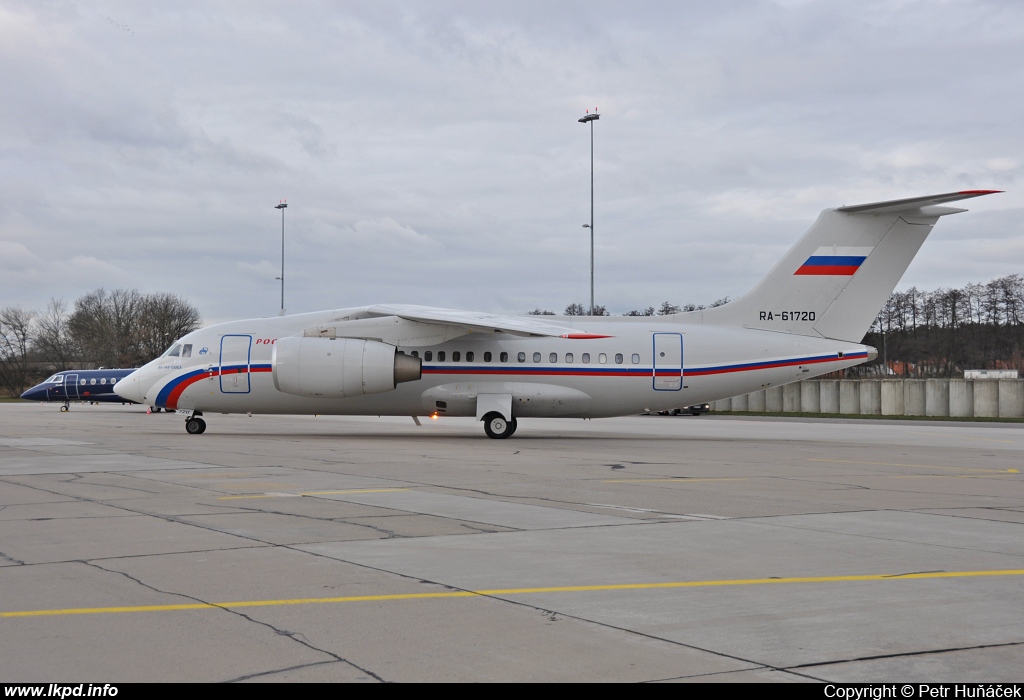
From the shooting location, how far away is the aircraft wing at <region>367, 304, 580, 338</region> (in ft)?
76.2

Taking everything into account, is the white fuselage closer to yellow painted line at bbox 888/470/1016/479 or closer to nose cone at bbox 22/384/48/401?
yellow painted line at bbox 888/470/1016/479

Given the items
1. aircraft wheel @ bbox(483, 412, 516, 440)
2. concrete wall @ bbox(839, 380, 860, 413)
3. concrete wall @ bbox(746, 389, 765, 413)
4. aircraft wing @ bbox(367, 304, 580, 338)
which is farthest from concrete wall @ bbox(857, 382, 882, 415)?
aircraft wheel @ bbox(483, 412, 516, 440)

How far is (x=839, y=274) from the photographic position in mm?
26250

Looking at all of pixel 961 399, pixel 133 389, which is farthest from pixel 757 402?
pixel 133 389

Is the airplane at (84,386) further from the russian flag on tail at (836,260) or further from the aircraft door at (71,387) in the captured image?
the russian flag on tail at (836,260)

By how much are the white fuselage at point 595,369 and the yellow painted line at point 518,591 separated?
18.5 metres

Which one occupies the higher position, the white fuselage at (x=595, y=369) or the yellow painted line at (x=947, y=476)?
the white fuselage at (x=595, y=369)

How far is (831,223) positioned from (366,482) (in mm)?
17450

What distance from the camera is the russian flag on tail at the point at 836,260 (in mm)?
26156

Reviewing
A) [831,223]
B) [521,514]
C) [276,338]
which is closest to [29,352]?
[276,338]

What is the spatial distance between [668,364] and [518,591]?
2011 cm

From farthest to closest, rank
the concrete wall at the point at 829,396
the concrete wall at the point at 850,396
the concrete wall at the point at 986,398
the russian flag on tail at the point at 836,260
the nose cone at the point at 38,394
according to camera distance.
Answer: the nose cone at the point at 38,394, the concrete wall at the point at 829,396, the concrete wall at the point at 850,396, the concrete wall at the point at 986,398, the russian flag on tail at the point at 836,260

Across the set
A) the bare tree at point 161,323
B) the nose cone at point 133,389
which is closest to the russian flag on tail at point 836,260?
the nose cone at point 133,389

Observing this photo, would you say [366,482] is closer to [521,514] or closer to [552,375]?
[521,514]
